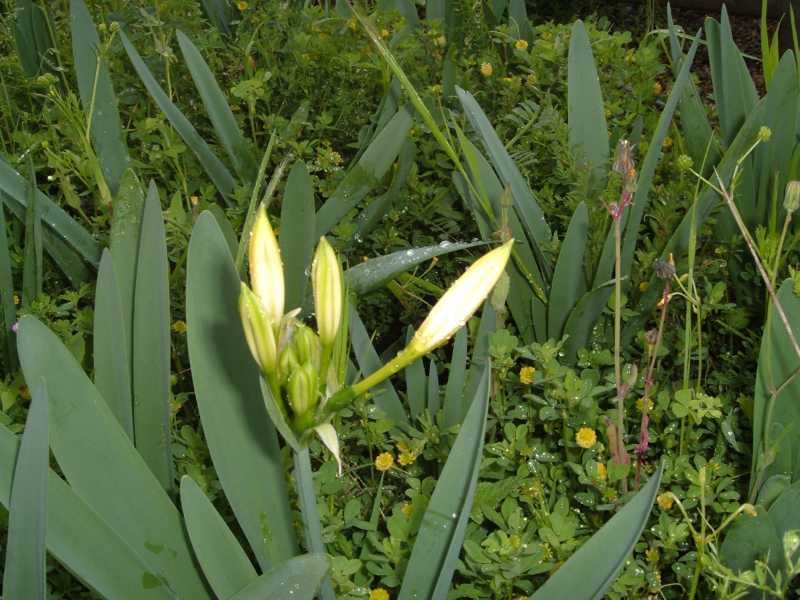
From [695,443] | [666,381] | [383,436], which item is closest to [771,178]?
[666,381]

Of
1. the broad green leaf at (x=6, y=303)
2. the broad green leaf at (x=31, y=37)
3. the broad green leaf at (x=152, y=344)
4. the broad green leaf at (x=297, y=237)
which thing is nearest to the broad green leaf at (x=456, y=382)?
the broad green leaf at (x=297, y=237)

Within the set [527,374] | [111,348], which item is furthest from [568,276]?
[111,348]

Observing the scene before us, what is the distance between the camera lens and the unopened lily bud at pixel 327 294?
72 centimetres

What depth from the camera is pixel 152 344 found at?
1.01 meters

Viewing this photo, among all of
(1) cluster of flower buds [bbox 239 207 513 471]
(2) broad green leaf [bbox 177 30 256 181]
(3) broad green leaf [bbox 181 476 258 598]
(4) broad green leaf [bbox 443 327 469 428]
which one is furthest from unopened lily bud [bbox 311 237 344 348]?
(2) broad green leaf [bbox 177 30 256 181]

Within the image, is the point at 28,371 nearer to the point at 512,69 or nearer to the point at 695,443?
the point at 695,443

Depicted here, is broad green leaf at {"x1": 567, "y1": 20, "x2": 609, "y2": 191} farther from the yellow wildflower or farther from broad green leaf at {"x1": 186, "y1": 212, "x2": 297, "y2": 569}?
broad green leaf at {"x1": 186, "y1": 212, "x2": 297, "y2": 569}

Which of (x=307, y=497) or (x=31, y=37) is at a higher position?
(x=31, y=37)

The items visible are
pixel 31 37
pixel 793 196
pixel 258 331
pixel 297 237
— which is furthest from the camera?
pixel 31 37

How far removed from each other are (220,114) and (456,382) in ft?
2.18

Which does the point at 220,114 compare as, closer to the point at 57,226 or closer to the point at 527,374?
the point at 57,226

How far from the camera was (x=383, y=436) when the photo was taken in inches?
46.5

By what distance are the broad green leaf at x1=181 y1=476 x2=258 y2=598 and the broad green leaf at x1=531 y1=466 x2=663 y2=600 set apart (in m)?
0.28

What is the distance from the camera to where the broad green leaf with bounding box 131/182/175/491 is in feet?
3.26
